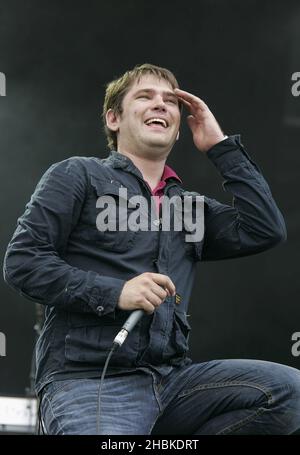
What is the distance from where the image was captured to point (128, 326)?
1.61 m

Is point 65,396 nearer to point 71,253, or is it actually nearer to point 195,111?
point 71,253

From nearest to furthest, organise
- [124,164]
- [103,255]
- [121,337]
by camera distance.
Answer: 1. [121,337]
2. [103,255]
3. [124,164]

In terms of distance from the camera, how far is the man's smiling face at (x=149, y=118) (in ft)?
6.72

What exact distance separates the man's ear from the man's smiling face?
18 millimetres

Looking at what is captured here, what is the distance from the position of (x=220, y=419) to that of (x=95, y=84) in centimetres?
369

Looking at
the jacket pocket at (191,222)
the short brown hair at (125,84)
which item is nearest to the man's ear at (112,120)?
the short brown hair at (125,84)

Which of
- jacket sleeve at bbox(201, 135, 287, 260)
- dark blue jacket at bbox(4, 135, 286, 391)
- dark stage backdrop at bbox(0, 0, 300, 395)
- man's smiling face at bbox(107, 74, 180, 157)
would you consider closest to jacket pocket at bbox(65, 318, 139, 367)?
dark blue jacket at bbox(4, 135, 286, 391)

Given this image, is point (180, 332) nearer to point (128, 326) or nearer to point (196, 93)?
point (128, 326)

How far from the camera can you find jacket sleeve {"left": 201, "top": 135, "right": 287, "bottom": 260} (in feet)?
6.55

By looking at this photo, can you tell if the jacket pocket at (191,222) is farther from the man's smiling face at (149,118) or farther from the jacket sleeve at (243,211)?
the man's smiling face at (149,118)

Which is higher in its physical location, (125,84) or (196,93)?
(196,93)

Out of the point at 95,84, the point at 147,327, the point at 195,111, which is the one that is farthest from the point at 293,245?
the point at 147,327

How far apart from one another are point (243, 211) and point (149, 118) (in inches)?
14.7

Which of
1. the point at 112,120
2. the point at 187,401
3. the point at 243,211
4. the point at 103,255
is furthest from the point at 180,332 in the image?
the point at 112,120
